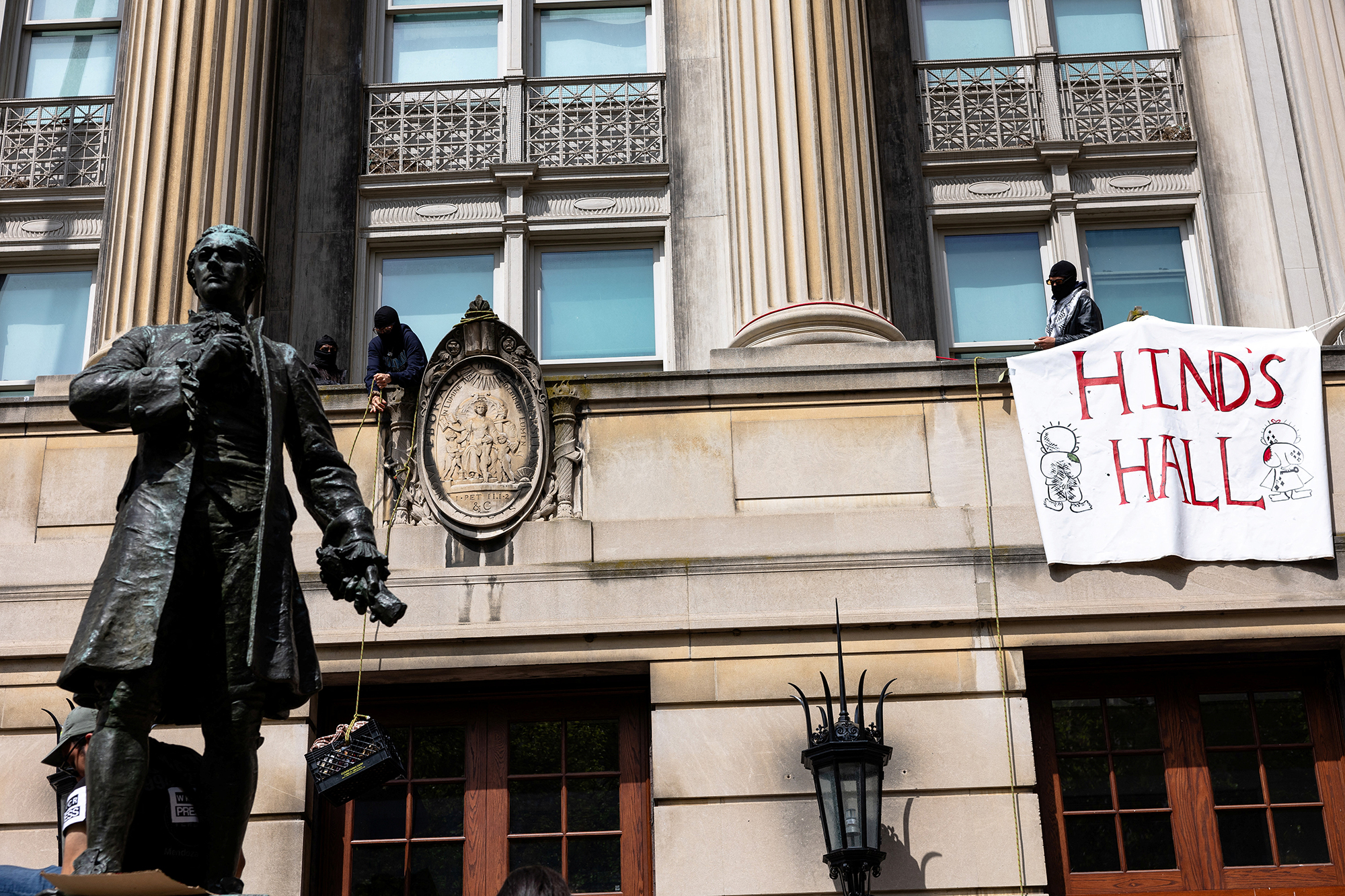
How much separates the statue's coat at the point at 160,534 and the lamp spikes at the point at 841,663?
15.8ft

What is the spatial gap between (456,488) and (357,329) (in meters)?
4.53

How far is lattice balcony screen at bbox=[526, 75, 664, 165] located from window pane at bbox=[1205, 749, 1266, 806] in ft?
28.7

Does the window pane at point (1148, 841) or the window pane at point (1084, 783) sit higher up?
the window pane at point (1084, 783)

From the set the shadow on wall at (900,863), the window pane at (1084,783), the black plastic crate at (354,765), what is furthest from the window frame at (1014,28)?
the black plastic crate at (354,765)

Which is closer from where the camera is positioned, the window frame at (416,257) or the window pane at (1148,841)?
the window pane at (1148,841)

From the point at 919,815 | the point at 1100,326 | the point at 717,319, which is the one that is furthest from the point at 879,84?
the point at 919,815

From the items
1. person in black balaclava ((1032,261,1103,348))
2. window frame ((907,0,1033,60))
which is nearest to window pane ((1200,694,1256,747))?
person in black balaclava ((1032,261,1103,348))

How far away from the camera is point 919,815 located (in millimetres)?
11062

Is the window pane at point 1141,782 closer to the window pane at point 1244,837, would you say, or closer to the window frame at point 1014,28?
the window pane at point 1244,837

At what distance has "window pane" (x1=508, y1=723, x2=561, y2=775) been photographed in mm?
11969

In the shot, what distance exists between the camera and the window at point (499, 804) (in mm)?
11586

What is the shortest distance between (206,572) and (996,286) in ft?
38.4

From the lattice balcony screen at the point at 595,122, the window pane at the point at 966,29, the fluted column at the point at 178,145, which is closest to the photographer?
the fluted column at the point at 178,145

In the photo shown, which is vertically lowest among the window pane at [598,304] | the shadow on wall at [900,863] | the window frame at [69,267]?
the shadow on wall at [900,863]
